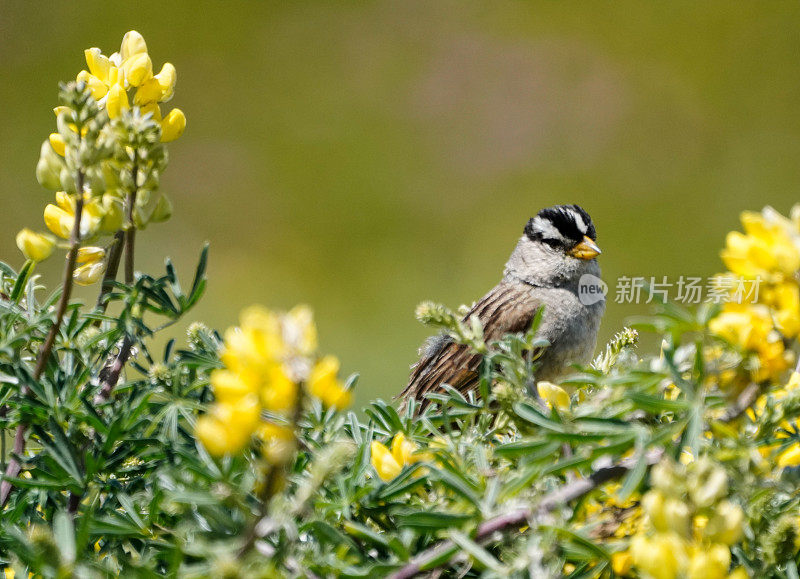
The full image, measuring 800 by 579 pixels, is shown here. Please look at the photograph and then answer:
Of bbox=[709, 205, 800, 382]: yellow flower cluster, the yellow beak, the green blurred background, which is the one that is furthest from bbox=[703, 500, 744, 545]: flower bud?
the green blurred background

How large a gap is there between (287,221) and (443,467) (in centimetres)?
419

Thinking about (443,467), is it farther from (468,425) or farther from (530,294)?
(530,294)

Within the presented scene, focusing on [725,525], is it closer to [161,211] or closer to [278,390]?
[278,390]

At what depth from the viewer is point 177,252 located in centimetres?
431

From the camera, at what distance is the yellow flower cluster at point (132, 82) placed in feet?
2.42

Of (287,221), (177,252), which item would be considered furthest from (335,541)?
(287,221)

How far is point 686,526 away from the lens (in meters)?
0.43

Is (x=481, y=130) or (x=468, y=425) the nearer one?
(x=468, y=425)

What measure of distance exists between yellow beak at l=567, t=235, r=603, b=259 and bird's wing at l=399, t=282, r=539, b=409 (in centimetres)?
14

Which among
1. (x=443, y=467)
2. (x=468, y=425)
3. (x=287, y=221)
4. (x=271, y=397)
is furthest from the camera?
(x=287, y=221)

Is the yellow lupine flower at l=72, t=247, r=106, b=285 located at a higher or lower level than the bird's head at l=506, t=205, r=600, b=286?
lower

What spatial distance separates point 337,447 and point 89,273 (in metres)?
0.39

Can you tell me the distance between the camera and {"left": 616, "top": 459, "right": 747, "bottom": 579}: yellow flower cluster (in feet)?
1.38

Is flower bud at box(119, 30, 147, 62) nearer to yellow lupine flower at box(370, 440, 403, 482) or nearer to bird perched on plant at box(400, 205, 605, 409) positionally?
yellow lupine flower at box(370, 440, 403, 482)
